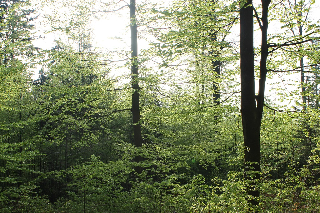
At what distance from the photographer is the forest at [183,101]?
603 centimetres

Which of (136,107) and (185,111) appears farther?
(136,107)

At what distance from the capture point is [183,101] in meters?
10.1

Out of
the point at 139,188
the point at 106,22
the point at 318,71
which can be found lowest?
the point at 139,188

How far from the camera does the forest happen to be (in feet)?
19.8

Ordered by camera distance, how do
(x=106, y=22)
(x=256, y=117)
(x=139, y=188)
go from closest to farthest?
1. (x=256, y=117)
2. (x=139, y=188)
3. (x=106, y=22)

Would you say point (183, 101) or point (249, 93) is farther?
point (183, 101)

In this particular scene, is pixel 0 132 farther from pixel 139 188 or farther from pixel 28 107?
pixel 139 188

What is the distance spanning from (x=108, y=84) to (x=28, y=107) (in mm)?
4083

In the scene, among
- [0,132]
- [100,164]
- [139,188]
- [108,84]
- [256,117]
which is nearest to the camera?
[256,117]

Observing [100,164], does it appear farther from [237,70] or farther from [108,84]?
[237,70]

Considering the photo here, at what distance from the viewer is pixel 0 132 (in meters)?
12.2

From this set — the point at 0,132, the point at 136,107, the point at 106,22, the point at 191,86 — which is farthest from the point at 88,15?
the point at 0,132

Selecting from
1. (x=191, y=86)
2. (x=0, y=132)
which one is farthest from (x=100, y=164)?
(x=0, y=132)

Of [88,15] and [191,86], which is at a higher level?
[88,15]
